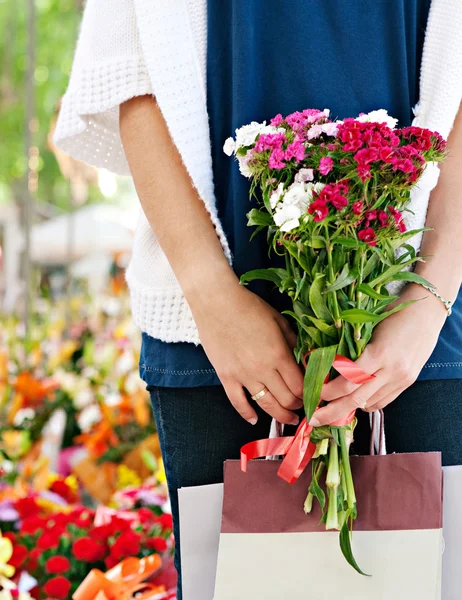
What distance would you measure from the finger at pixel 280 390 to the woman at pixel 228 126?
0.11 ft

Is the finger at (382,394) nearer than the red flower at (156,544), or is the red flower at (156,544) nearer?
the finger at (382,394)

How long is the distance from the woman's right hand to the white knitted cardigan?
95mm

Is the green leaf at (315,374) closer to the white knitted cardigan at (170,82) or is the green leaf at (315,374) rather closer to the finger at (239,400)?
the finger at (239,400)

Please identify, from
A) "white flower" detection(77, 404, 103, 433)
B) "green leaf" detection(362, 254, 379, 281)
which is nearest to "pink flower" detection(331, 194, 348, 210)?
"green leaf" detection(362, 254, 379, 281)

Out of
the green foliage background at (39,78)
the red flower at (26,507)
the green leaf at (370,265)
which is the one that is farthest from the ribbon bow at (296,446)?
the green foliage background at (39,78)

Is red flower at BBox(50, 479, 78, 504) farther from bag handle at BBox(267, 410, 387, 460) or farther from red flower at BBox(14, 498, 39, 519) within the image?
bag handle at BBox(267, 410, 387, 460)

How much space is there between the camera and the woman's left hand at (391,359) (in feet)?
3.56

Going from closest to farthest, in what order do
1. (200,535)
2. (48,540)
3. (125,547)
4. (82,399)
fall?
(200,535) < (125,547) < (48,540) < (82,399)

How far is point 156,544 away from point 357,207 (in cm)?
161

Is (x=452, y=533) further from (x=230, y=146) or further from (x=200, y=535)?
(x=230, y=146)

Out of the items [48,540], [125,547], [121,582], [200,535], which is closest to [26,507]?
[48,540]

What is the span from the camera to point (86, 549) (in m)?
2.32

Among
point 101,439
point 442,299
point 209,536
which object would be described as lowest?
point 101,439

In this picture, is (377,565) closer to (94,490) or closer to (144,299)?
(144,299)
